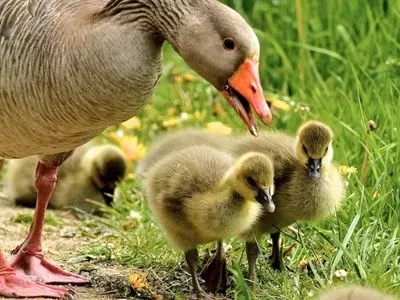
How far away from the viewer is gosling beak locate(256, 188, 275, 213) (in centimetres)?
563

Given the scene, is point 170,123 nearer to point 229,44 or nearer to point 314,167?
point 314,167

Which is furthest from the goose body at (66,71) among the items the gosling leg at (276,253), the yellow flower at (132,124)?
the yellow flower at (132,124)

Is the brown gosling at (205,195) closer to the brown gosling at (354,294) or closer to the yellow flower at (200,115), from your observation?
the brown gosling at (354,294)

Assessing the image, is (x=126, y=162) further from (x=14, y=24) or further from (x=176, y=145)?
(x=14, y=24)

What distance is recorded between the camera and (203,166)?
6.00m

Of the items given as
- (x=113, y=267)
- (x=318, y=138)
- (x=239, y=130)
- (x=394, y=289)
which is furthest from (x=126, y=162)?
(x=394, y=289)

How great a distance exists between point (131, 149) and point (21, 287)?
258cm

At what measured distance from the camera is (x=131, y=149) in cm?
859

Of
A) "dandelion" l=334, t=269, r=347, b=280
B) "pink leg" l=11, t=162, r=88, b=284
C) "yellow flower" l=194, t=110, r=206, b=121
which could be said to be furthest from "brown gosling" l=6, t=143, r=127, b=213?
"dandelion" l=334, t=269, r=347, b=280

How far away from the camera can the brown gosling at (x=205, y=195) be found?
224 inches

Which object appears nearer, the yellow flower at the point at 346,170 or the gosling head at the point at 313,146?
the gosling head at the point at 313,146

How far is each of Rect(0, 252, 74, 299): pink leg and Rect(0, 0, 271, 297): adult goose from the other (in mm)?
32

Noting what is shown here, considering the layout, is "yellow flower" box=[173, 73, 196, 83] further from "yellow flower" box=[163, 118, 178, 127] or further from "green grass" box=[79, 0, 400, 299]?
"yellow flower" box=[163, 118, 178, 127]

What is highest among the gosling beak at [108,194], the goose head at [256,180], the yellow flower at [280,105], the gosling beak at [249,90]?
the gosling beak at [249,90]
